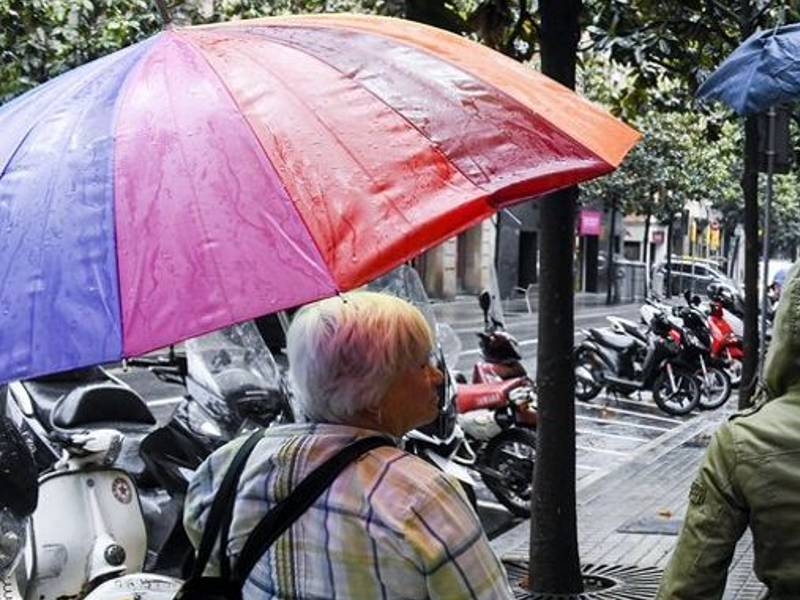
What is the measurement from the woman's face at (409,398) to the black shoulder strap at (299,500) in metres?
Result: 0.04

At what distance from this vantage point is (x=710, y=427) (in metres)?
13.1

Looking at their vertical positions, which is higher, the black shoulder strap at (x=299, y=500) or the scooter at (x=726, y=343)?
the black shoulder strap at (x=299, y=500)

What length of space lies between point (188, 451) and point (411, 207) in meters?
4.26

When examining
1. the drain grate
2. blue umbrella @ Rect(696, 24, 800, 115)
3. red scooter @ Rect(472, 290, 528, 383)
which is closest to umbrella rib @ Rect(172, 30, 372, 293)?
blue umbrella @ Rect(696, 24, 800, 115)

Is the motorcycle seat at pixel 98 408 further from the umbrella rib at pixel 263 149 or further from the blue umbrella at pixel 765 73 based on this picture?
the umbrella rib at pixel 263 149

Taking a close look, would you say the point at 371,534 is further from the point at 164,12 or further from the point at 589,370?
the point at 589,370

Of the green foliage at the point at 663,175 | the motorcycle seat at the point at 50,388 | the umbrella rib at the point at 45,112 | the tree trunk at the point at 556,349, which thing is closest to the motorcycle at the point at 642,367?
the motorcycle seat at the point at 50,388

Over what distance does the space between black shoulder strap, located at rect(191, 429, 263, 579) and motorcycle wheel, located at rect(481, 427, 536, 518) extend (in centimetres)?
616

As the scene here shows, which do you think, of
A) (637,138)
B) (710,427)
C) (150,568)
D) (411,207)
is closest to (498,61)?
(637,138)

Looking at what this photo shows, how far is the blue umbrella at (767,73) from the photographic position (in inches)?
223

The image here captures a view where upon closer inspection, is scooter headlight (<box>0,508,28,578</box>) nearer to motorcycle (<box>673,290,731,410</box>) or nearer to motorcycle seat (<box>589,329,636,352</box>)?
motorcycle (<box>673,290,731,410</box>)

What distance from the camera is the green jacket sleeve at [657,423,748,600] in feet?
8.13

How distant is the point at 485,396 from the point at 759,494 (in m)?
6.46

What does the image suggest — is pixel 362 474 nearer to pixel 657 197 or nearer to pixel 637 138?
pixel 637 138
